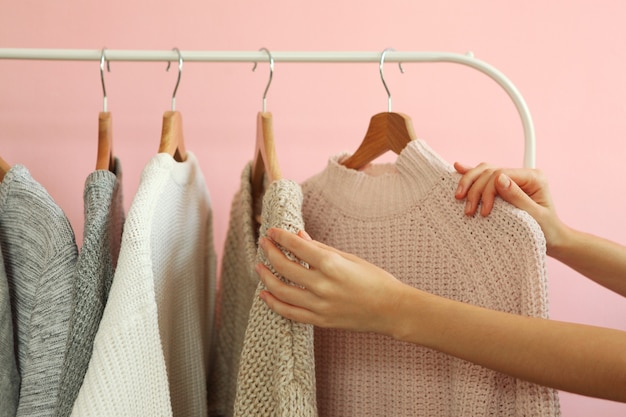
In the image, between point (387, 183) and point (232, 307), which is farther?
point (232, 307)

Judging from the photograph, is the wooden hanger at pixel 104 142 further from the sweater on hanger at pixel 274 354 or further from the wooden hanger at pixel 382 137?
the wooden hanger at pixel 382 137

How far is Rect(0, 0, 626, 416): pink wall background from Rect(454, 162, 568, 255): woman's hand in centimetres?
39

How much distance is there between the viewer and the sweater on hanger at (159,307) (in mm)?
592

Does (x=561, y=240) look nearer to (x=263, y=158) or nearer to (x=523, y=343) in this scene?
(x=523, y=343)

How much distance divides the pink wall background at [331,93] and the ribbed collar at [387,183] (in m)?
0.34

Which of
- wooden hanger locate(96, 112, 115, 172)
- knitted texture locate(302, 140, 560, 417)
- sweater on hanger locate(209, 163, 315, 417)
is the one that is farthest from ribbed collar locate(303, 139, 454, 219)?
wooden hanger locate(96, 112, 115, 172)

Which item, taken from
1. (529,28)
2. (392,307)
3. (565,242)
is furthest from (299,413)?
(529,28)

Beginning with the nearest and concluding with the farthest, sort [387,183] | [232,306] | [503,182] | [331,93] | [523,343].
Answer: [523,343], [503,182], [387,183], [232,306], [331,93]

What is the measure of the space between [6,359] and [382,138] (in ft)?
1.79

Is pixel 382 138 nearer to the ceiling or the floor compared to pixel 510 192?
nearer to the ceiling

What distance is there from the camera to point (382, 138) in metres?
0.81

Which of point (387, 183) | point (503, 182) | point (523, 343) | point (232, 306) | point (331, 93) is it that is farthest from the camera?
point (331, 93)

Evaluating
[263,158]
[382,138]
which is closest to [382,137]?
[382,138]

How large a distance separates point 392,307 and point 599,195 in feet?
2.44
